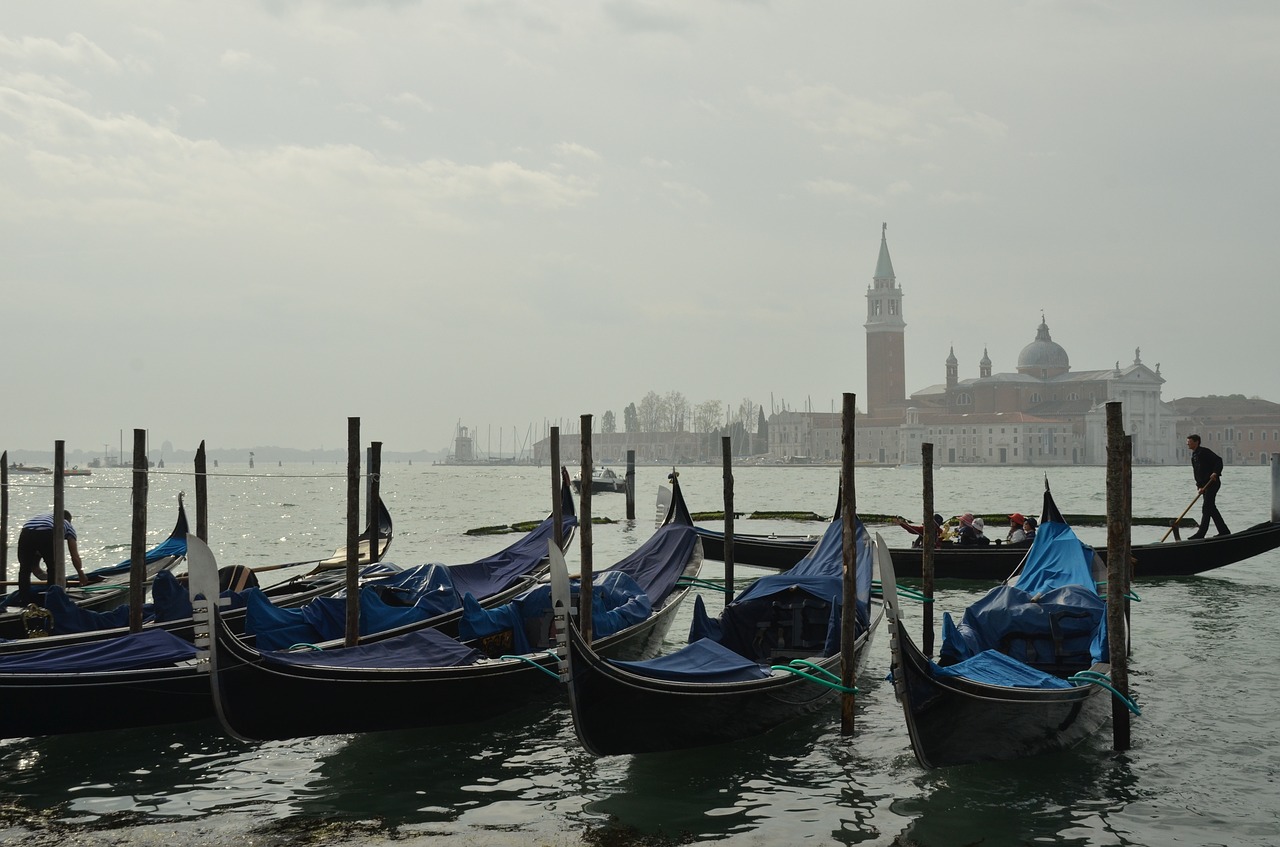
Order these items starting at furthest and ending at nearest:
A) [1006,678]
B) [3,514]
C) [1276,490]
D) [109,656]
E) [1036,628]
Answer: [1276,490] → [3,514] → [1036,628] → [109,656] → [1006,678]

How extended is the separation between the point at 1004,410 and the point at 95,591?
84.2 m

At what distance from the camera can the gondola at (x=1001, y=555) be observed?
11641 mm

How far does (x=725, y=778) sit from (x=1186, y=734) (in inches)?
95.3

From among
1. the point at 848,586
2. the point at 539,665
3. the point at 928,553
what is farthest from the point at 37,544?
the point at 928,553

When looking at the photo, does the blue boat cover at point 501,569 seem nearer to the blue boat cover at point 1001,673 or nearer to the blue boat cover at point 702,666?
the blue boat cover at point 702,666

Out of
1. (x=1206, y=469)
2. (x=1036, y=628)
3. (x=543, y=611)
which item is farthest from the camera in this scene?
(x=1206, y=469)

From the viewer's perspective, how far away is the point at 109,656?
5559 millimetres

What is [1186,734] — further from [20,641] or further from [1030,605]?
[20,641]

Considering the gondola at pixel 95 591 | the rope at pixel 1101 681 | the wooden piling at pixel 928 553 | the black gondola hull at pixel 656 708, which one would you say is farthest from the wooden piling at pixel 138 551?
the rope at pixel 1101 681

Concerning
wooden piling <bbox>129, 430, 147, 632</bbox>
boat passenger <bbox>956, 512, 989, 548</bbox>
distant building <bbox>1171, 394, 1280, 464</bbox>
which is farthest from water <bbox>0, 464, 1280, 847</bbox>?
distant building <bbox>1171, 394, 1280, 464</bbox>

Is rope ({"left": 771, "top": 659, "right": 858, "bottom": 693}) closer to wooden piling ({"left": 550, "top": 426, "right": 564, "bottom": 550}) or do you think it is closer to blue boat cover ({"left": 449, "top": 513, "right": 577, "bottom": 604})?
wooden piling ({"left": 550, "top": 426, "right": 564, "bottom": 550})

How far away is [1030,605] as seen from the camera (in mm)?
6305

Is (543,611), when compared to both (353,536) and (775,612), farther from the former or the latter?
(775,612)

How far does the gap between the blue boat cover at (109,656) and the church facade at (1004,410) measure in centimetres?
7997
